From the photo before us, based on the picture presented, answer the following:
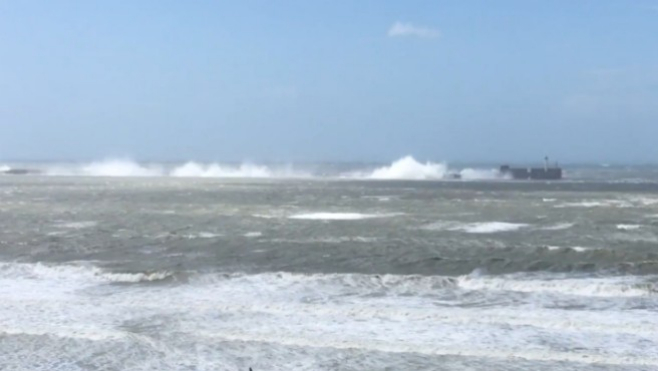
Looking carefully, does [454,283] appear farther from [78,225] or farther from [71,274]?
[78,225]

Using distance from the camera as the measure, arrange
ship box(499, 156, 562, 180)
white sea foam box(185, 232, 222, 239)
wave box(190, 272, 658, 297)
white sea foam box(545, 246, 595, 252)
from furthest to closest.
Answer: ship box(499, 156, 562, 180)
white sea foam box(185, 232, 222, 239)
white sea foam box(545, 246, 595, 252)
wave box(190, 272, 658, 297)

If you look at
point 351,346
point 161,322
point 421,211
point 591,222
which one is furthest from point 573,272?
point 421,211

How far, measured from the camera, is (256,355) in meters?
→ 15.3

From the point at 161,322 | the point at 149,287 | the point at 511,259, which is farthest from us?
the point at 511,259

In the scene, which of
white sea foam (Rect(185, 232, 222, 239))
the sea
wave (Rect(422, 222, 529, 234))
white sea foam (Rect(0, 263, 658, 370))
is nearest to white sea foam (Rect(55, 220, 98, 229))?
the sea

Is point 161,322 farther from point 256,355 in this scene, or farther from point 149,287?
point 149,287

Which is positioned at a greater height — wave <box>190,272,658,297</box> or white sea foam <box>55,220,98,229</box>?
white sea foam <box>55,220,98,229</box>

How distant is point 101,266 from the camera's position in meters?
26.8

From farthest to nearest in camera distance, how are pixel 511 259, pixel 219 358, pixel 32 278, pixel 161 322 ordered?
pixel 511 259, pixel 32 278, pixel 161 322, pixel 219 358

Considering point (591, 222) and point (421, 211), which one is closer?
point (591, 222)

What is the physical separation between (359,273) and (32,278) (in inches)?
388

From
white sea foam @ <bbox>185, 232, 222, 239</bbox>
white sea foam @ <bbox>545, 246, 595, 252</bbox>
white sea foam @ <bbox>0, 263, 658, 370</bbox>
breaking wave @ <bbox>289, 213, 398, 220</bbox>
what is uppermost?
breaking wave @ <bbox>289, 213, 398, 220</bbox>

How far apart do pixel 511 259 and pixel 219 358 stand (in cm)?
1513

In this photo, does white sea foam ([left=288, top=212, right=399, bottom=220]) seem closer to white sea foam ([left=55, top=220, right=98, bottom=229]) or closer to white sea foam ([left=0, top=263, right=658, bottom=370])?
white sea foam ([left=55, top=220, right=98, bottom=229])
